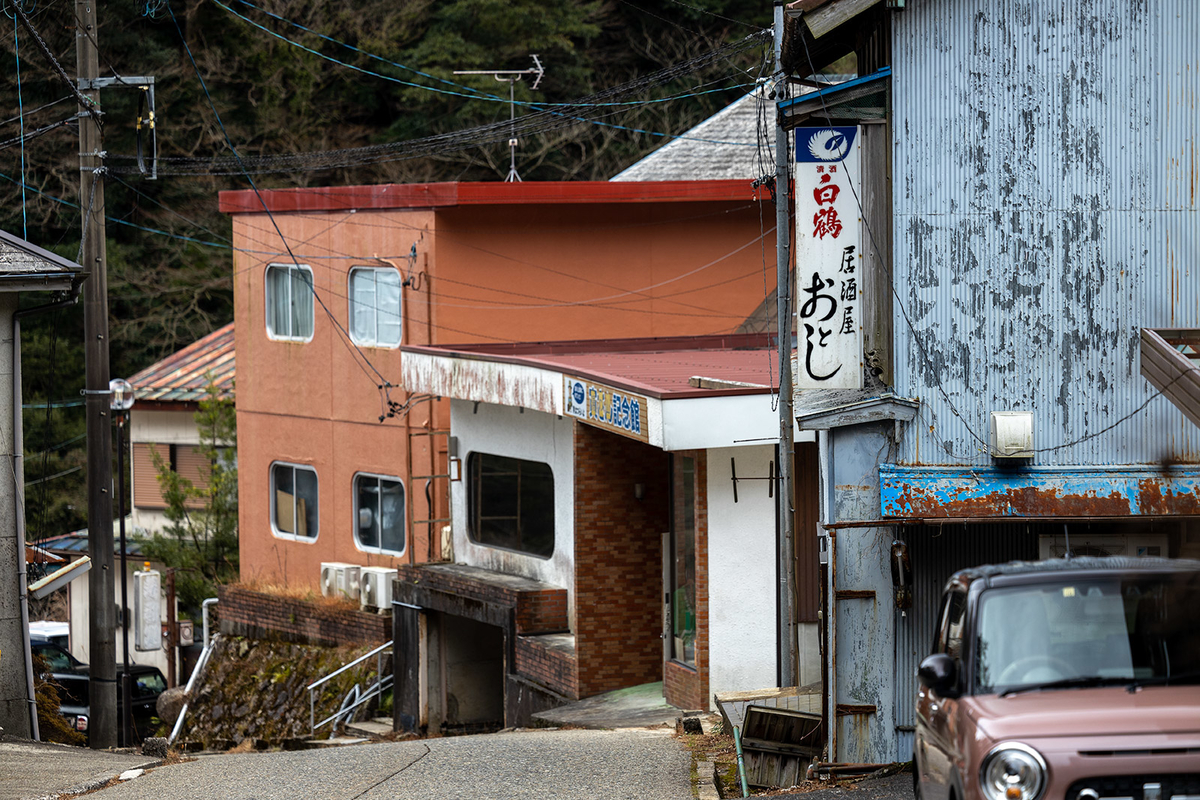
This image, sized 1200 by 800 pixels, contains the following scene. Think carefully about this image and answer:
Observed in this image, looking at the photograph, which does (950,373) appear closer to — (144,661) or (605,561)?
(605,561)

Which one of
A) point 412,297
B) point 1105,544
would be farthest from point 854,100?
point 412,297

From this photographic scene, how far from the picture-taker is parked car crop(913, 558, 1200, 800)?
6.24 m

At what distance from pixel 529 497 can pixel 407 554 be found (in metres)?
5.40

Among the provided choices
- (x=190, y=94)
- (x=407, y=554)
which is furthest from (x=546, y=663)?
(x=190, y=94)

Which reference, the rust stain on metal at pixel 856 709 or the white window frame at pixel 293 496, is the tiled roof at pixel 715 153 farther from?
the rust stain on metal at pixel 856 709

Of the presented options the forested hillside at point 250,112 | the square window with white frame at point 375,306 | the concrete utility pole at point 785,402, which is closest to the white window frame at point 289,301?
the square window with white frame at point 375,306

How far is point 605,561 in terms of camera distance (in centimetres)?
1916

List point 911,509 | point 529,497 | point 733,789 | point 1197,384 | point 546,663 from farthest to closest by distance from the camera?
1. point 529,497
2. point 546,663
3. point 733,789
4. point 911,509
5. point 1197,384

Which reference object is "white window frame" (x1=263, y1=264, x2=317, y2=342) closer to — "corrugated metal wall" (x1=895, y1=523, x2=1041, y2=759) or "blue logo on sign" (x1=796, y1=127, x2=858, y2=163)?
"blue logo on sign" (x1=796, y1=127, x2=858, y2=163)

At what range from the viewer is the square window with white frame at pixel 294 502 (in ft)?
Answer: 91.9

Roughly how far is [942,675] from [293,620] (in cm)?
2161

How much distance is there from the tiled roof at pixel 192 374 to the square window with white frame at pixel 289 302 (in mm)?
4711

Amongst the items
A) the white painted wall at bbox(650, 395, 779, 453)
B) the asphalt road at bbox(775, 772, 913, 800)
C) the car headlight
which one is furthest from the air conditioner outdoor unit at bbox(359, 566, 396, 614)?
the car headlight

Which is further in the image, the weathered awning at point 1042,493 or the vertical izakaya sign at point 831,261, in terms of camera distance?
the vertical izakaya sign at point 831,261
